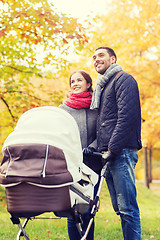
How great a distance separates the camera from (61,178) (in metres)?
2.40

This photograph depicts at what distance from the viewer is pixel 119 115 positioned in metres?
3.07

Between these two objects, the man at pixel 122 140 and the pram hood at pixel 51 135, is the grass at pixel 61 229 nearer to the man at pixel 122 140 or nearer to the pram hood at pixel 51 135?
the man at pixel 122 140

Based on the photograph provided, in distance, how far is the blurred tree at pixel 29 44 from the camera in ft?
17.9

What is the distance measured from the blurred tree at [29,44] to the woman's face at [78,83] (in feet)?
6.52

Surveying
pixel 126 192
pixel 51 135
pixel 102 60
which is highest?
pixel 102 60

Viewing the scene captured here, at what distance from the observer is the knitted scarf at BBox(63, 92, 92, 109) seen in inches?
142

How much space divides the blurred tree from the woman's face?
199 cm

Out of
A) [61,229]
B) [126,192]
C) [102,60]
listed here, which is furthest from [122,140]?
[61,229]

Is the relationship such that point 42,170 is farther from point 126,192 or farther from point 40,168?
point 126,192

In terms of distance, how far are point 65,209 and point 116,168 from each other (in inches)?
33.3

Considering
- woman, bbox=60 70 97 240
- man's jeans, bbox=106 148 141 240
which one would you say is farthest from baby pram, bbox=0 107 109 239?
woman, bbox=60 70 97 240

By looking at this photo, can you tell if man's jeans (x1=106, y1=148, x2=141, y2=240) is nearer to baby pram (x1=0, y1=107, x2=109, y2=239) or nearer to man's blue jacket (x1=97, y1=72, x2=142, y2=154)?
man's blue jacket (x1=97, y1=72, x2=142, y2=154)

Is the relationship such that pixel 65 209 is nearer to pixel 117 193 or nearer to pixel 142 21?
pixel 117 193

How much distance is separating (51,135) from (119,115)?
0.83 metres
